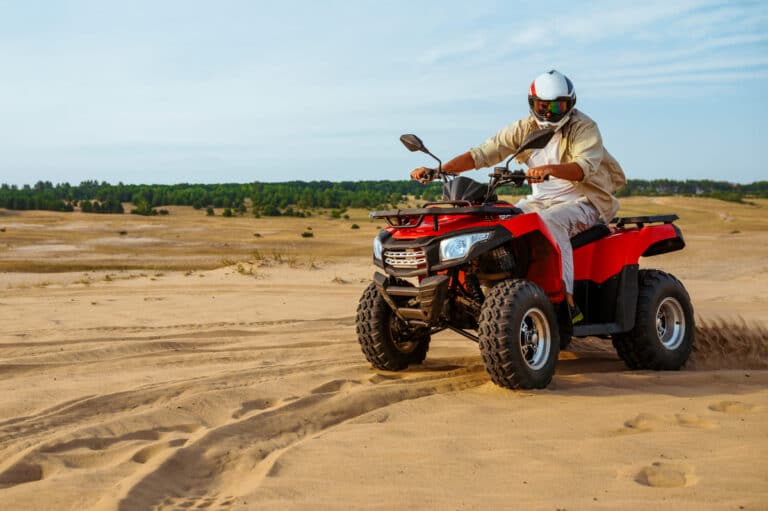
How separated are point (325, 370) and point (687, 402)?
9.30ft

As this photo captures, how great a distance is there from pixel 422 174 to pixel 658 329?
8.48 ft

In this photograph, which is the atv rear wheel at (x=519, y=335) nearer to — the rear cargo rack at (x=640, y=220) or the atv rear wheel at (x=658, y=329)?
the atv rear wheel at (x=658, y=329)

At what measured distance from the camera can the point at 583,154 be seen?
23.4 feet

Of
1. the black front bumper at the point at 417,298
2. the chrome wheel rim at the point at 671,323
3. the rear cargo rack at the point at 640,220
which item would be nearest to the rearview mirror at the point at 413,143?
the black front bumper at the point at 417,298

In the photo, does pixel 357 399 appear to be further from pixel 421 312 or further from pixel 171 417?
pixel 171 417

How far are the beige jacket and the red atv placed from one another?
0.93 ft

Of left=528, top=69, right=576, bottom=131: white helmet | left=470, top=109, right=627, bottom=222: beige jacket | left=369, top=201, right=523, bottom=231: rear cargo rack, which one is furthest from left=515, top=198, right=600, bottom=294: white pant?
left=528, top=69, right=576, bottom=131: white helmet

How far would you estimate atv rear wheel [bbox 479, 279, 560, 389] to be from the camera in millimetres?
6203

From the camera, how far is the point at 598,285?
7520 millimetres

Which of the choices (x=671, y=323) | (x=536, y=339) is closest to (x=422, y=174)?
(x=536, y=339)

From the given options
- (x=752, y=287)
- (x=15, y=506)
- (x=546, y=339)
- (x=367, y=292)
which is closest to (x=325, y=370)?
(x=367, y=292)

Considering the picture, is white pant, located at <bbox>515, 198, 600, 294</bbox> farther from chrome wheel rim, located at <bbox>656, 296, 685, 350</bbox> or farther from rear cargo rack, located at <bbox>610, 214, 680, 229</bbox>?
chrome wheel rim, located at <bbox>656, 296, 685, 350</bbox>

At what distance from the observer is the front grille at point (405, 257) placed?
21.2ft

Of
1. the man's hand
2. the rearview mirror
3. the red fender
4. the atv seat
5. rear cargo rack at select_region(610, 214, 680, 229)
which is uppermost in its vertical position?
the rearview mirror
